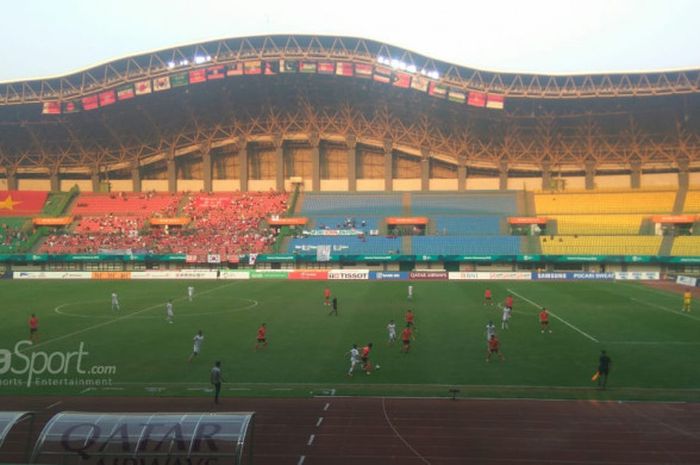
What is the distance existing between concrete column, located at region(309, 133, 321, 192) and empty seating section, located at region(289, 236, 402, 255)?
35.6ft

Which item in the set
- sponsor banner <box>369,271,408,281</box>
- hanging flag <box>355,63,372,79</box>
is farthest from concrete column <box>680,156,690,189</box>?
hanging flag <box>355,63,372,79</box>

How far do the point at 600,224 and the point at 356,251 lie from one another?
2884 centimetres

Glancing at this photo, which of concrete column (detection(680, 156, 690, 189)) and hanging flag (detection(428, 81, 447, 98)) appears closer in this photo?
hanging flag (detection(428, 81, 447, 98))

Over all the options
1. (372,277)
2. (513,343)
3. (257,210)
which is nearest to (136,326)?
(513,343)

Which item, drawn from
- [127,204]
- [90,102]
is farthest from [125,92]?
[127,204]

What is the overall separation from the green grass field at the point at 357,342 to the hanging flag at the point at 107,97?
27.4 meters

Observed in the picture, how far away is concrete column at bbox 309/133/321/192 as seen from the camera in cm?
7175

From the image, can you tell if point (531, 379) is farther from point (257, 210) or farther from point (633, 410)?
point (257, 210)

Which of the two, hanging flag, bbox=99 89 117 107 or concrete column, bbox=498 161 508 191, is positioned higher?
hanging flag, bbox=99 89 117 107

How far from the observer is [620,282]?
5103cm

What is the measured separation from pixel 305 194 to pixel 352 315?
44.1m

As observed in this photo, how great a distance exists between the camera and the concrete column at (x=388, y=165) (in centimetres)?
7075

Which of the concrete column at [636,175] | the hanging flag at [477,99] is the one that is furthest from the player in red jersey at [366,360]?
the concrete column at [636,175]

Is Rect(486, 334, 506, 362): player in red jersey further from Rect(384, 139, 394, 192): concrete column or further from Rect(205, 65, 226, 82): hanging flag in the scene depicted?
Rect(384, 139, 394, 192): concrete column
